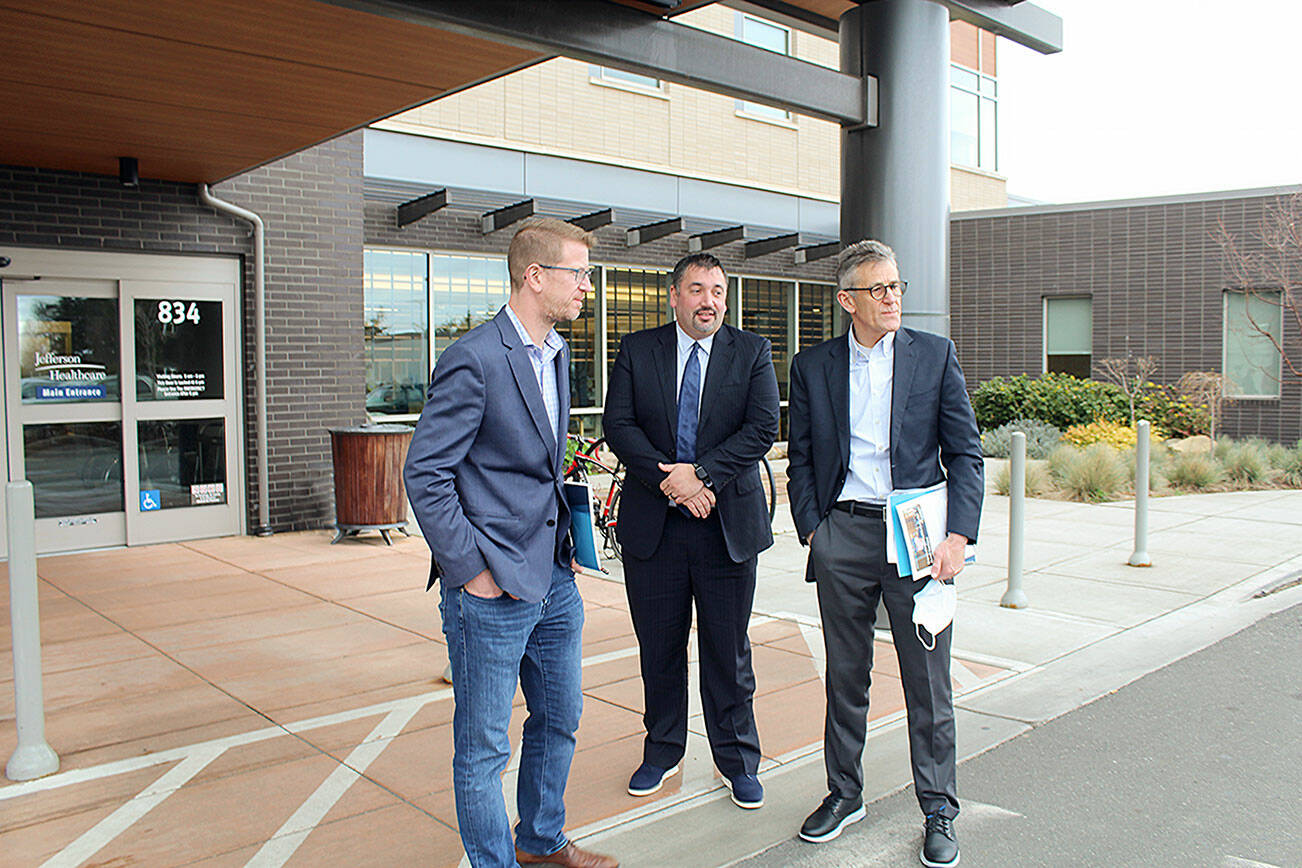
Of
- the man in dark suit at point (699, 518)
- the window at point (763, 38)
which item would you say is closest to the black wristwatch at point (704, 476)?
the man in dark suit at point (699, 518)

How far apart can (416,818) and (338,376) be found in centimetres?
750

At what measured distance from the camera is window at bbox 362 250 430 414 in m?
12.7

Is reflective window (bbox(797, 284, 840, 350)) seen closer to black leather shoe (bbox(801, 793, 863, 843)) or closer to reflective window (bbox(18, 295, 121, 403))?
reflective window (bbox(18, 295, 121, 403))

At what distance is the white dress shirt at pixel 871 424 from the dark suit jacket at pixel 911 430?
0.11 ft

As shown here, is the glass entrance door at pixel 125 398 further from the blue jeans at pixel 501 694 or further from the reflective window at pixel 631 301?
the blue jeans at pixel 501 694

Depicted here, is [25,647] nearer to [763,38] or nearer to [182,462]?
[182,462]

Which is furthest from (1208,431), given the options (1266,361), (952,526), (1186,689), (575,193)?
(952,526)

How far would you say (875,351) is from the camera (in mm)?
3953

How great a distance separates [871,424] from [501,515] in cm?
151

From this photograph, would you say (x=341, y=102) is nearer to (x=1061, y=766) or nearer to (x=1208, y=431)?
(x=1061, y=766)

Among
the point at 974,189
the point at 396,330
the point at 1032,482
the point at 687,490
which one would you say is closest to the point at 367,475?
the point at 396,330

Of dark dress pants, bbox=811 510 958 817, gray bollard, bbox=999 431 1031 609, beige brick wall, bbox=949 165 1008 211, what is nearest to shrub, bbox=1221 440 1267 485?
gray bollard, bbox=999 431 1031 609

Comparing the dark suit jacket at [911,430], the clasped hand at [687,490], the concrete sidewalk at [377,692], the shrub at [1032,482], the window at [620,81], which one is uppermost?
the window at [620,81]

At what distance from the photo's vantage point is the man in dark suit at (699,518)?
4.16 m
